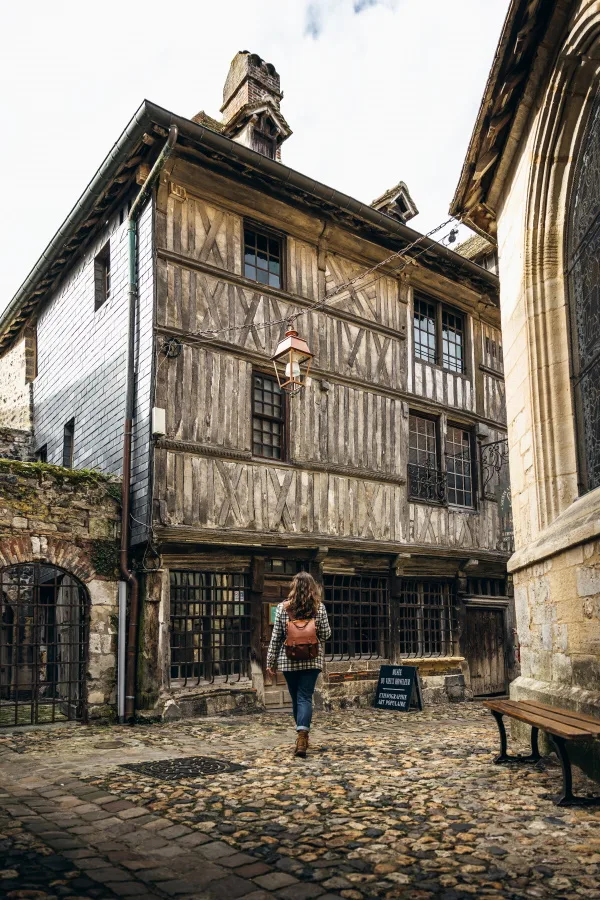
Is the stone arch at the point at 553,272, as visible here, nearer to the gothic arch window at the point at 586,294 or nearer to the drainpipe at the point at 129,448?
the gothic arch window at the point at 586,294

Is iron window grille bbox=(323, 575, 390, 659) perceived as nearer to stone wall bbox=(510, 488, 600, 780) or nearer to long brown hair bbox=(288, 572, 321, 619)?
long brown hair bbox=(288, 572, 321, 619)

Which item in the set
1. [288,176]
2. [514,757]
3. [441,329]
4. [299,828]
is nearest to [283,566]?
[441,329]

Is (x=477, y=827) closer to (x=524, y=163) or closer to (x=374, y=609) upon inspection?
(x=524, y=163)

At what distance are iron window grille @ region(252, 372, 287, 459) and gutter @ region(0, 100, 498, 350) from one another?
9.78ft

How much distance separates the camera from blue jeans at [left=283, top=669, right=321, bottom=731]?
21.2 ft

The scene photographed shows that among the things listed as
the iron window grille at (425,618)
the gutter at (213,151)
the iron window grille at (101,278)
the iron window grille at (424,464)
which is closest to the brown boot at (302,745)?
the iron window grille at (425,618)

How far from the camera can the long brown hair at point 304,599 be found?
670 centimetres

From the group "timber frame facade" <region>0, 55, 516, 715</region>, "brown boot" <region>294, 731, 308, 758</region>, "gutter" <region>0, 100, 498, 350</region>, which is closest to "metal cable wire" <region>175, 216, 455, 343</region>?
"timber frame facade" <region>0, 55, 516, 715</region>

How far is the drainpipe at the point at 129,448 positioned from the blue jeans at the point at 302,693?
378cm

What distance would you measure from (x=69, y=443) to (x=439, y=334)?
23.0ft

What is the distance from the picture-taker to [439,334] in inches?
562

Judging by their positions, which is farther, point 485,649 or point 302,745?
point 485,649

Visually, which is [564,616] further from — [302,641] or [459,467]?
[459,467]

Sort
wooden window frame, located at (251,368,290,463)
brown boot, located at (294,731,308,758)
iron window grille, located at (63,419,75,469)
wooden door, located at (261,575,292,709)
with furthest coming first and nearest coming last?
iron window grille, located at (63,419,75,469) < wooden window frame, located at (251,368,290,463) < wooden door, located at (261,575,292,709) < brown boot, located at (294,731,308,758)
